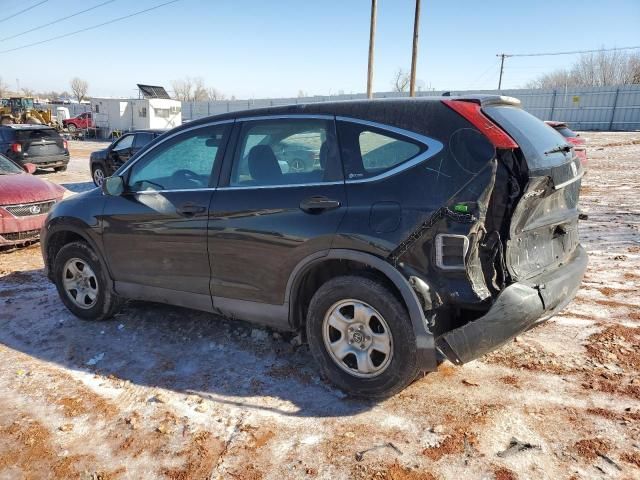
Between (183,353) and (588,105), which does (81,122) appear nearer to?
(588,105)

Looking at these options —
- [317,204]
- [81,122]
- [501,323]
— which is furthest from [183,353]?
[81,122]

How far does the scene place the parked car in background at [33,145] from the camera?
47.0ft

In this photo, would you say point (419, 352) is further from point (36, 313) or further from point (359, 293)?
point (36, 313)

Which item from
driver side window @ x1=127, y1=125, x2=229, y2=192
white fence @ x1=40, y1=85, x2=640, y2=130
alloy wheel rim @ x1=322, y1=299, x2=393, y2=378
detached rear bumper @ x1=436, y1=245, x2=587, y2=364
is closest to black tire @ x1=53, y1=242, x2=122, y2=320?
driver side window @ x1=127, y1=125, x2=229, y2=192

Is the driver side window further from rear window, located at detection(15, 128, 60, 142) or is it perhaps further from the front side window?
rear window, located at detection(15, 128, 60, 142)

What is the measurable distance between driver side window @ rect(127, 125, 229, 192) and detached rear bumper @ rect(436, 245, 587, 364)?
2.13 metres

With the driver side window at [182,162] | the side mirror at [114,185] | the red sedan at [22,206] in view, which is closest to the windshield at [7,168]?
the red sedan at [22,206]

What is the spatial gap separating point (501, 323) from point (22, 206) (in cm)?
685

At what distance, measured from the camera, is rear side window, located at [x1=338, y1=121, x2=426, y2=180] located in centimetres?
294

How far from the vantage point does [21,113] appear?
3444cm

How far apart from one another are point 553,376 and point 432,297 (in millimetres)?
1304

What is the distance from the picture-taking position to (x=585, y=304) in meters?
4.54

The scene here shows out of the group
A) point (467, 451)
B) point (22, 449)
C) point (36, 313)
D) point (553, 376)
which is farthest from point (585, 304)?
point (36, 313)

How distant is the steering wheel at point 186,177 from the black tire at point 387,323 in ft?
4.44
